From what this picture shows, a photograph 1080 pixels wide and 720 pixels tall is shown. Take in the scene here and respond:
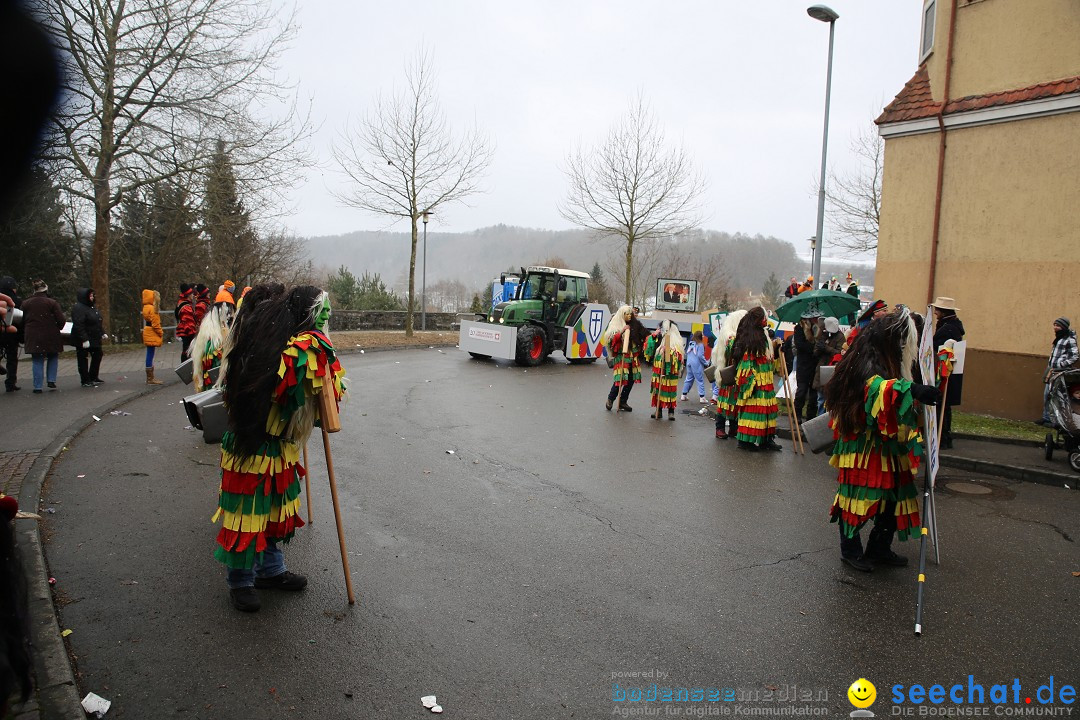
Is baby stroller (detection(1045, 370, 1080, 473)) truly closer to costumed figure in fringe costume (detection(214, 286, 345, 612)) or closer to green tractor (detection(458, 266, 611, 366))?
costumed figure in fringe costume (detection(214, 286, 345, 612))

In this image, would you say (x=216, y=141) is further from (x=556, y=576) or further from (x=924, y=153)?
(x=556, y=576)

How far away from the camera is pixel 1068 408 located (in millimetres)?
7715

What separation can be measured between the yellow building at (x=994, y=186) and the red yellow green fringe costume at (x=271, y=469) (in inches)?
434

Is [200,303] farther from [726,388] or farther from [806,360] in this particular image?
[806,360]

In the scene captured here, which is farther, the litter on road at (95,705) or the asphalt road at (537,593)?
the asphalt road at (537,593)

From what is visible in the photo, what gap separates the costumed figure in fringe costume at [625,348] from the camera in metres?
11.6

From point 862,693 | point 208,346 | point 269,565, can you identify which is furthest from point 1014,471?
point 208,346

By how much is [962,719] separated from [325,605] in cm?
337

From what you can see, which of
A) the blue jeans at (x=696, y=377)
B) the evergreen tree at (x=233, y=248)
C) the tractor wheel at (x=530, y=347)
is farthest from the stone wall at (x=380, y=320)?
the blue jeans at (x=696, y=377)

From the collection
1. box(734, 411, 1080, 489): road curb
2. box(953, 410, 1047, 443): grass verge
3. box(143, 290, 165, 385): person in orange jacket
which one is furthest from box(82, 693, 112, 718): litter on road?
box(143, 290, 165, 385): person in orange jacket

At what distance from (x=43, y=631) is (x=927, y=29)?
626 inches

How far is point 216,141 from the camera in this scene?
18.5 metres

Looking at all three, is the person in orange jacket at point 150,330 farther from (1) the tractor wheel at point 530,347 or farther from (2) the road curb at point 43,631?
(1) the tractor wheel at point 530,347

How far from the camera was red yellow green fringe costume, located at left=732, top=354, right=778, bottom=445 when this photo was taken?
896 cm
